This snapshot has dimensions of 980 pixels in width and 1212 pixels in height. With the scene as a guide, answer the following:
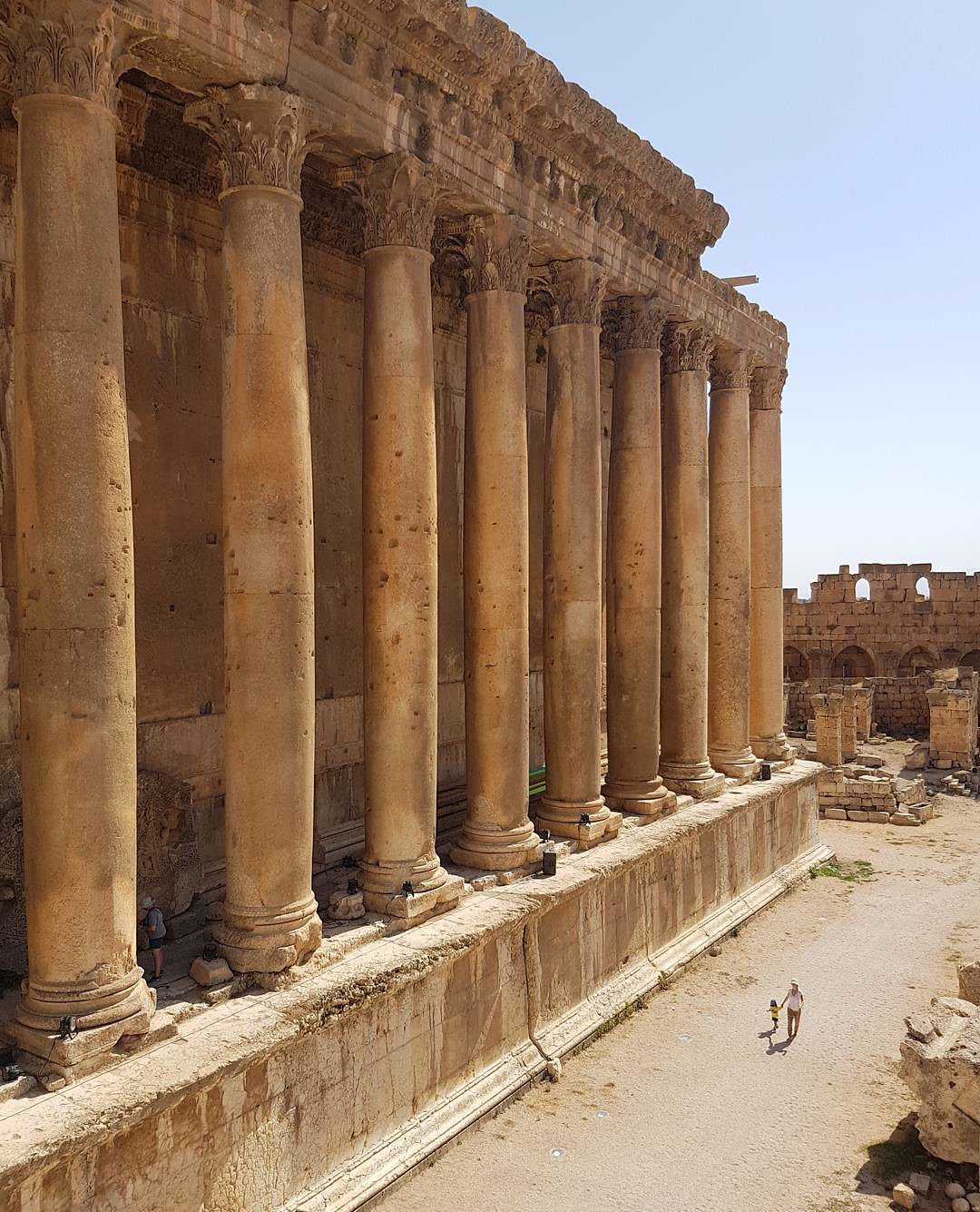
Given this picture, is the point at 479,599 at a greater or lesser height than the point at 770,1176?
greater

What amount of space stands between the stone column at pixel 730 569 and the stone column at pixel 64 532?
14020 millimetres

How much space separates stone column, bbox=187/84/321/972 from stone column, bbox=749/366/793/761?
1423 centimetres

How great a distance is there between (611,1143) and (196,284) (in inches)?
423

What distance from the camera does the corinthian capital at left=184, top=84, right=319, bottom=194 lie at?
978 cm

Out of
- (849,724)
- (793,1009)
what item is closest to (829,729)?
(849,724)

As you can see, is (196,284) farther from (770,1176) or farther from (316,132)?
(770,1176)

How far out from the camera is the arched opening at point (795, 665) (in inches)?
1793

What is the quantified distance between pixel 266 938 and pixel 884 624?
3909cm

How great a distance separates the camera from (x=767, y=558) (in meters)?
22.4

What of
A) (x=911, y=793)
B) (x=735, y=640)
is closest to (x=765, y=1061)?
(x=735, y=640)

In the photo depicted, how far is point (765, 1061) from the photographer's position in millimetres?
12648

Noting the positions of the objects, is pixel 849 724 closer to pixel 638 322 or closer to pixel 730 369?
pixel 730 369

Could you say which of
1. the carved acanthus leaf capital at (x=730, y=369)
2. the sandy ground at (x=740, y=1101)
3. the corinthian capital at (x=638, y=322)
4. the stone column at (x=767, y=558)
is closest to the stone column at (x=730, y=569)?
the carved acanthus leaf capital at (x=730, y=369)

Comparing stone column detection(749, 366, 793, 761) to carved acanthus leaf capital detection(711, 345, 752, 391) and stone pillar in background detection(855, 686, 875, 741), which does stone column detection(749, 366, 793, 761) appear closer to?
carved acanthus leaf capital detection(711, 345, 752, 391)
